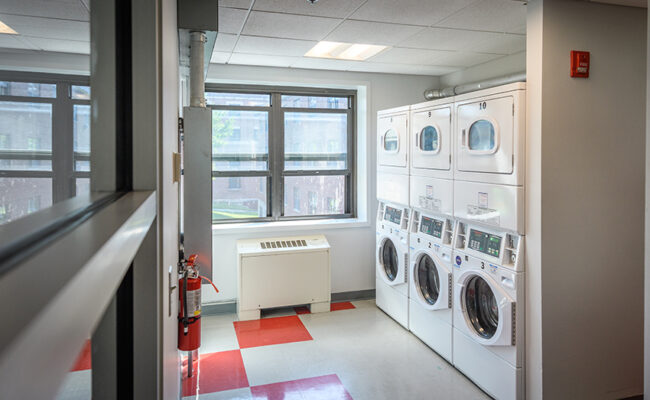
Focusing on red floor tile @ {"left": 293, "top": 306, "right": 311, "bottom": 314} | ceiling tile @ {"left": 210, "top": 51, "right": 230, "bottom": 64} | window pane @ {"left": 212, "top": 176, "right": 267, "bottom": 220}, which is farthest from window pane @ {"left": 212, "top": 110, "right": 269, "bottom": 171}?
red floor tile @ {"left": 293, "top": 306, "right": 311, "bottom": 314}

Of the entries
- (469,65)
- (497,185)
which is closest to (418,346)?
(497,185)

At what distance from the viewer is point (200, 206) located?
2.71 m

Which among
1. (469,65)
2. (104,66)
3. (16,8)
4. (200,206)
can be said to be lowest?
(200,206)

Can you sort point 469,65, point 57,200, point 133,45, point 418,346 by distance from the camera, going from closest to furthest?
point 57,200 → point 133,45 → point 418,346 → point 469,65

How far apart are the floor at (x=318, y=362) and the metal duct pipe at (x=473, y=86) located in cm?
239

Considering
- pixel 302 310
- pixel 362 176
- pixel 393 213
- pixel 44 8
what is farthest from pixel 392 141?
pixel 44 8

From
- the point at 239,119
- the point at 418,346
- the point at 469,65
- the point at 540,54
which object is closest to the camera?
the point at 540,54

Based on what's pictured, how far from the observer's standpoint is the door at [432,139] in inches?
134

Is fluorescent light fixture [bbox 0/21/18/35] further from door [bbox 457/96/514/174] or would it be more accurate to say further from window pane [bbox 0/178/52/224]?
door [bbox 457/96/514/174]

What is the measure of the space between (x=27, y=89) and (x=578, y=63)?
9.78 feet

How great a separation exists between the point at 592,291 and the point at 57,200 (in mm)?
3095

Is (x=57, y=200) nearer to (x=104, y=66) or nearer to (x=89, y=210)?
(x=89, y=210)

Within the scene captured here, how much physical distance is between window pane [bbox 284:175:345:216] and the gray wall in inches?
112

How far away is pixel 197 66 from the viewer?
8.78 feet
